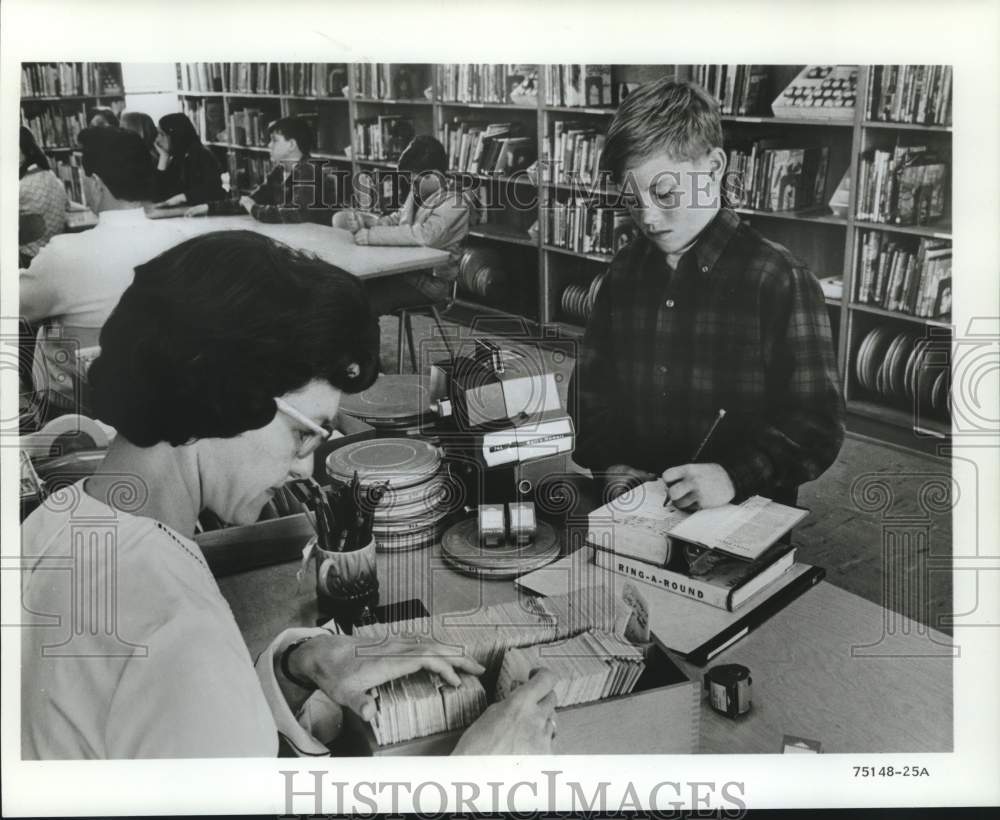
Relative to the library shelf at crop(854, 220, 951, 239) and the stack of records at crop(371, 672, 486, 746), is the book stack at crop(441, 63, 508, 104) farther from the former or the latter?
the stack of records at crop(371, 672, 486, 746)

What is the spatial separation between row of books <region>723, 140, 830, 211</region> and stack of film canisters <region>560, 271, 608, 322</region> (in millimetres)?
317

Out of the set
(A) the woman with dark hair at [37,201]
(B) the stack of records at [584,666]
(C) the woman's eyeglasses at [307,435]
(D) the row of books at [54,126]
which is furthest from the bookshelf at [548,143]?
(B) the stack of records at [584,666]

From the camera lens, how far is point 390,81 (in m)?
1.90

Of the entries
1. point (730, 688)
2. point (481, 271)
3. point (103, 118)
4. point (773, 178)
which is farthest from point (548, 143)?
point (730, 688)

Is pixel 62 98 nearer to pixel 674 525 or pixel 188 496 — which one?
pixel 188 496

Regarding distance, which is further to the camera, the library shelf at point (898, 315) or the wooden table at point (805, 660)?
the library shelf at point (898, 315)

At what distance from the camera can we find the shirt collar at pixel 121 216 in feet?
6.22

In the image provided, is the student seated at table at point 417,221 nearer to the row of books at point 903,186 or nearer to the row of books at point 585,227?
the row of books at point 585,227

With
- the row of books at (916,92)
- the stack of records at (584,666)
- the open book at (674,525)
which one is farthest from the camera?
the row of books at (916,92)

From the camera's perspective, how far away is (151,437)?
182 cm

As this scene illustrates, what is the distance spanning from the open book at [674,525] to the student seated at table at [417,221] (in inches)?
23.6

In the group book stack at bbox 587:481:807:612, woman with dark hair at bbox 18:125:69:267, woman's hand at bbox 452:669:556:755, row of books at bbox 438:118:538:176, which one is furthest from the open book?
woman with dark hair at bbox 18:125:69:267

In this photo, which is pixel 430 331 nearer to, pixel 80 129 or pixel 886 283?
pixel 80 129

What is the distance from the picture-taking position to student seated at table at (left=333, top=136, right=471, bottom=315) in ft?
6.36
